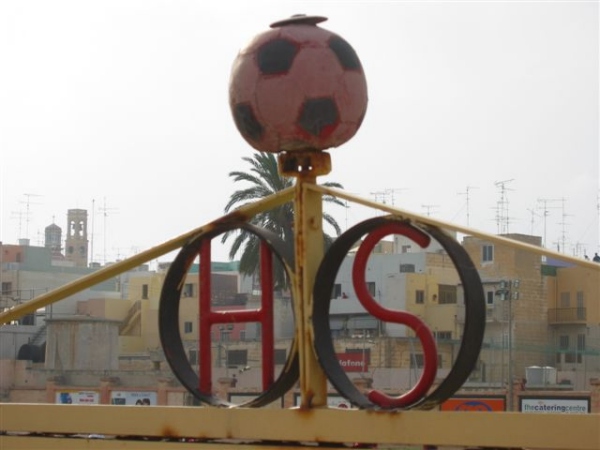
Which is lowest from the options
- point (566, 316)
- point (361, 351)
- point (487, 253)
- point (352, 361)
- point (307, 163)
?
point (352, 361)

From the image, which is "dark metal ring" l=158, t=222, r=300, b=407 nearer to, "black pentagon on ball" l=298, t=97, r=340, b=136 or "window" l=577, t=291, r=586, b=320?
"black pentagon on ball" l=298, t=97, r=340, b=136

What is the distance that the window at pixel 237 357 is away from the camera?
185 feet

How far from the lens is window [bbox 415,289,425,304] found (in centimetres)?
6241

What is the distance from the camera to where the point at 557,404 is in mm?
33250

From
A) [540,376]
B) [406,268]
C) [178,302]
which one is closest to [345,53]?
[178,302]

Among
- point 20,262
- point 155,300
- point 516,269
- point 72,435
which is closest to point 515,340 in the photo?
point 516,269

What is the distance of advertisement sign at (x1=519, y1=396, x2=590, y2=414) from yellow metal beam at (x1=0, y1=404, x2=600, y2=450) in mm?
22490

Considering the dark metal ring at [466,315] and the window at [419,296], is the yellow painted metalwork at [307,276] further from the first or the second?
the window at [419,296]

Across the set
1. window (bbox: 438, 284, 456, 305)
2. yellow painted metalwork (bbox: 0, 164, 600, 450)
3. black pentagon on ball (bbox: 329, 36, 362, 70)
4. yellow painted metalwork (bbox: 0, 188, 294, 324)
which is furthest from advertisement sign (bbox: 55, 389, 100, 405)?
black pentagon on ball (bbox: 329, 36, 362, 70)

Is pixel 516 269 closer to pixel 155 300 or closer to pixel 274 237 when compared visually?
pixel 155 300

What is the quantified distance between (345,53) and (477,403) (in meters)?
22.1

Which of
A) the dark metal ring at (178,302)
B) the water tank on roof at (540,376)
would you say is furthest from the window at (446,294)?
the dark metal ring at (178,302)

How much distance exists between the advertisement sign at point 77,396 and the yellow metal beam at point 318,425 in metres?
31.2

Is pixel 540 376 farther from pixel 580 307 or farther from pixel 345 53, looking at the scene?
pixel 345 53
